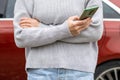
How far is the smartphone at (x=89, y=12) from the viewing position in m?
2.59

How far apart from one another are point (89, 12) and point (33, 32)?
38 cm

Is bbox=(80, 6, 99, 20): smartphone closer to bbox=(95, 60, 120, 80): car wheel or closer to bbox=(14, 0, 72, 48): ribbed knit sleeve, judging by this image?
bbox=(14, 0, 72, 48): ribbed knit sleeve

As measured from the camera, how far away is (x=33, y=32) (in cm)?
278

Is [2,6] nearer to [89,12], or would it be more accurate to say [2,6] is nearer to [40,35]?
[40,35]

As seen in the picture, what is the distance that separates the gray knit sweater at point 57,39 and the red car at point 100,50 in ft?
8.72

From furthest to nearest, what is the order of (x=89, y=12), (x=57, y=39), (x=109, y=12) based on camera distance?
1. (x=109, y=12)
2. (x=57, y=39)
3. (x=89, y=12)

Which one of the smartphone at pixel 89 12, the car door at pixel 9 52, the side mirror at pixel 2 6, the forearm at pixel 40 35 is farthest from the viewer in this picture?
the side mirror at pixel 2 6

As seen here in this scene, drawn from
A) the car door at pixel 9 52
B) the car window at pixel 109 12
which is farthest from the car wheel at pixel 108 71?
the car door at pixel 9 52

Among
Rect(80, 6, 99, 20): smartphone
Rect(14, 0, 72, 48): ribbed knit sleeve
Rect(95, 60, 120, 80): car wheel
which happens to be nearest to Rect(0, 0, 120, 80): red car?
Rect(95, 60, 120, 80): car wheel

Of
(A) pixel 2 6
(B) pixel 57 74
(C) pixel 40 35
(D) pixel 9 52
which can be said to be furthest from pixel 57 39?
(A) pixel 2 6

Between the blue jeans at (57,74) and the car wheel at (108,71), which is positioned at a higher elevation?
the blue jeans at (57,74)

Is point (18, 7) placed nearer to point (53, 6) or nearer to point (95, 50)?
point (53, 6)

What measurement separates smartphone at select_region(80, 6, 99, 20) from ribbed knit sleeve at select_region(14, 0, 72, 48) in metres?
0.12

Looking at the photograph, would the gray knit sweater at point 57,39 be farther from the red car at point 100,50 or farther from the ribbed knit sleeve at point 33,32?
the red car at point 100,50
